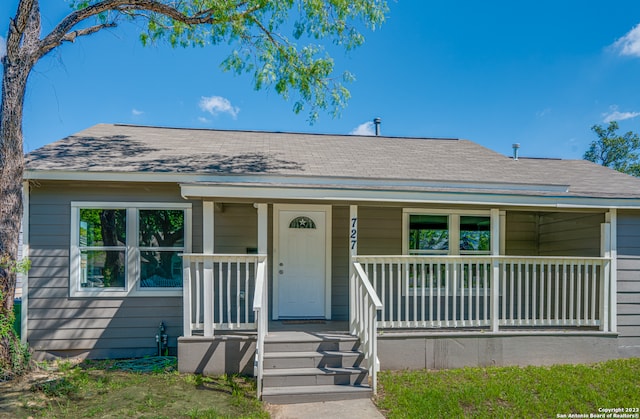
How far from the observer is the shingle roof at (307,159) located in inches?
224

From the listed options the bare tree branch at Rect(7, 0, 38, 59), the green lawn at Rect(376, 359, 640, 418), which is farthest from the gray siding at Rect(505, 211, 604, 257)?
the bare tree branch at Rect(7, 0, 38, 59)

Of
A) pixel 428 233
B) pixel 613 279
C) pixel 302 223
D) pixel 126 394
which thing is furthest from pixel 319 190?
pixel 613 279

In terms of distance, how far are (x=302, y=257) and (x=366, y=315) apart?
2.07 m

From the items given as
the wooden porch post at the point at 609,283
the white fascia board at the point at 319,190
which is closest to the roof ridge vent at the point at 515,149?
the white fascia board at the point at 319,190

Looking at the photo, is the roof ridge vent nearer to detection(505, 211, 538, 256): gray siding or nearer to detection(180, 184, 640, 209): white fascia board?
detection(505, 211, 538, 256): gray siding

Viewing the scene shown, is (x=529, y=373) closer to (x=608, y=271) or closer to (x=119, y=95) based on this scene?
(x=608, y=271)

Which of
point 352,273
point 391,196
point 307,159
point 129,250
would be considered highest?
point 307,159

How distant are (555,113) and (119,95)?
2933cm

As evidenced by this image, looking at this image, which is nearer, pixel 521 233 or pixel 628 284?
pixel 628 284

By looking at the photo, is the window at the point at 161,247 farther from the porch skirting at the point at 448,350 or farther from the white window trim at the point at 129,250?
the porch skirting at the point at 448,350

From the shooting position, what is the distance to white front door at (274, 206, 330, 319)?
6324 mm

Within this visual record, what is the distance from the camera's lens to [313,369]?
4445 millimetres

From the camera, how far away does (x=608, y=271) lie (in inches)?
215

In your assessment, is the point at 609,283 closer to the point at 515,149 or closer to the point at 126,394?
the point at 515,149
